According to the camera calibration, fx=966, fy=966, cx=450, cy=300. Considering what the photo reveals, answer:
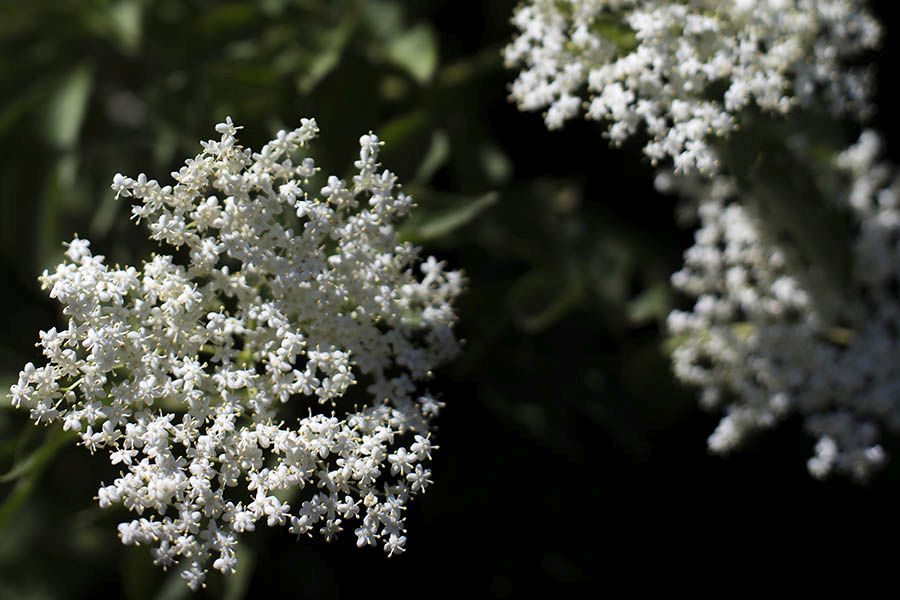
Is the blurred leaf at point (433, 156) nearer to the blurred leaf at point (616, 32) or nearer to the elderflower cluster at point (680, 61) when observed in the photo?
the elderflower cluster at point (680, 61)

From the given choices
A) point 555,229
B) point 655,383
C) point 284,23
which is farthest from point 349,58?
point 655,383

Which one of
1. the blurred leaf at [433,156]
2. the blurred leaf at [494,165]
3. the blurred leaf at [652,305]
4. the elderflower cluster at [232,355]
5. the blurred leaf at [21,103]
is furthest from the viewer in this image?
the blurred leaf at [652,305]

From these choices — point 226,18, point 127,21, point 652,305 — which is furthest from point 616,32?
point 127,21

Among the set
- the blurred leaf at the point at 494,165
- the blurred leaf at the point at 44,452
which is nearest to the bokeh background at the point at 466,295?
the blurred leaf at the point at 494,165

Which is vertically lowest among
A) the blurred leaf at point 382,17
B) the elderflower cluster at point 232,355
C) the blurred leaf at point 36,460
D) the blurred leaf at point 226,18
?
the blurred leaf at point 36,460

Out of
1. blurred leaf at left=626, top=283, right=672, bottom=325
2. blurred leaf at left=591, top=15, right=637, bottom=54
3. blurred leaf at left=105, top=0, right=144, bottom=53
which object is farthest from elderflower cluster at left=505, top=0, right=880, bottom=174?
blurred leaf at left=105, top=0, right=144, bottom=53

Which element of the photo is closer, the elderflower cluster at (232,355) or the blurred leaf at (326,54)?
the elderflower cluster at (232,355)

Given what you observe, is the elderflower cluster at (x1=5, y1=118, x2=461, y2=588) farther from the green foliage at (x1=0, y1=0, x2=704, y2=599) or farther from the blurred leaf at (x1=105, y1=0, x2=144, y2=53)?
the blurred leaf at (x1=105, y1=0, x2=144, y2=53)

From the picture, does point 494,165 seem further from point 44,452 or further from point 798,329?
point 44,452
